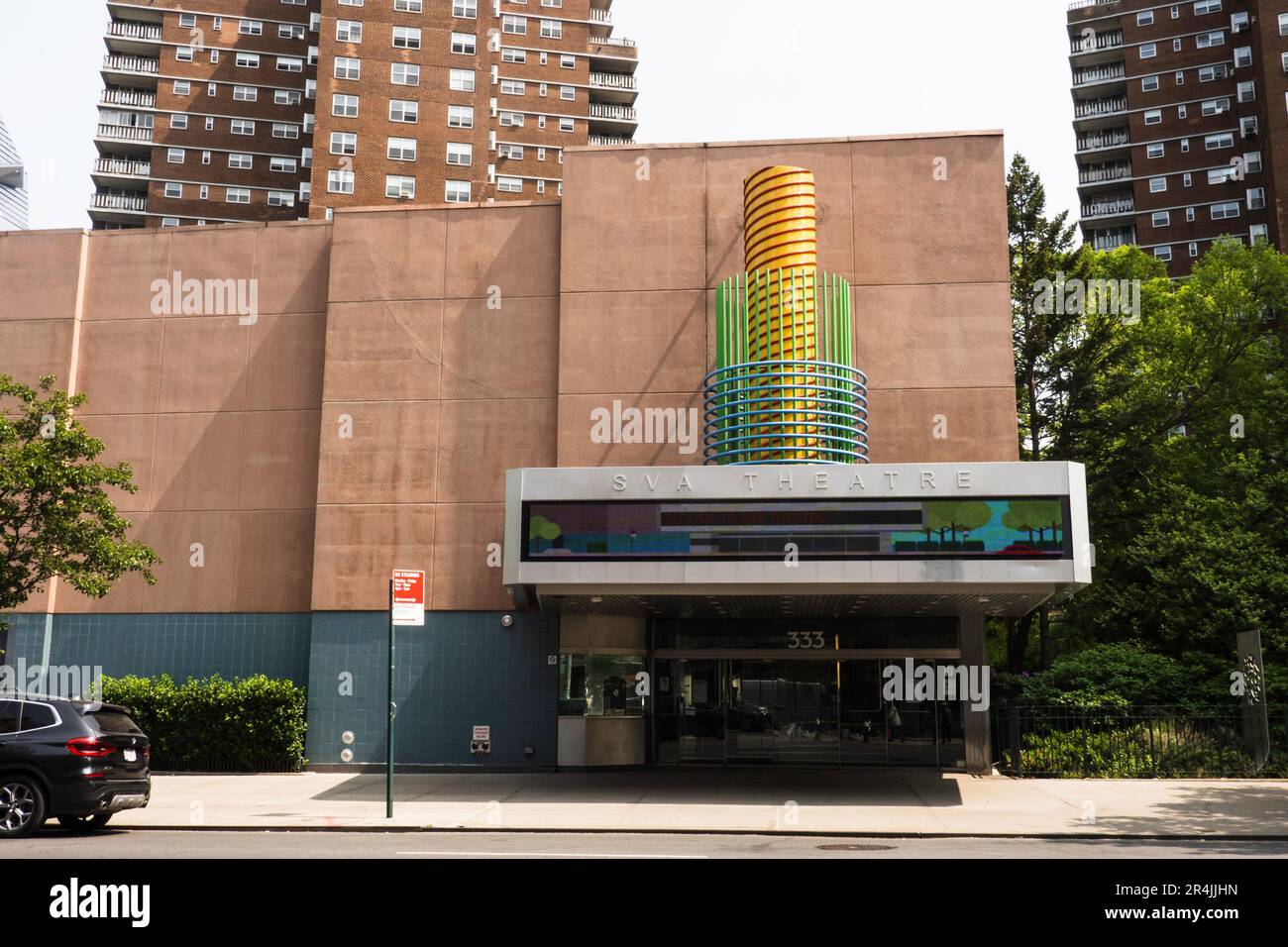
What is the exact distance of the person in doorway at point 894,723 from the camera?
78.4ft

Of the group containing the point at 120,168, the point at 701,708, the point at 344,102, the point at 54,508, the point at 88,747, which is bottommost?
the point at 701,708

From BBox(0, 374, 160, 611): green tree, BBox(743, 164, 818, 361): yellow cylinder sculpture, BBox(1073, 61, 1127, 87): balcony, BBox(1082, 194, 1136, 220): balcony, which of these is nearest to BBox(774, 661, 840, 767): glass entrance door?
BBox(743, 164, 818, 361): yellow cylinder sculpture

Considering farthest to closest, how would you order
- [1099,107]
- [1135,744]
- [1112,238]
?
[1099,107] → [1112,238] → [1135,744]

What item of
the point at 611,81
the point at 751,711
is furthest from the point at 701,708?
the point at 611,81

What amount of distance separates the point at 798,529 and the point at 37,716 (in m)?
11.1

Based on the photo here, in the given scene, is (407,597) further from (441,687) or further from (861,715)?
(861,715)

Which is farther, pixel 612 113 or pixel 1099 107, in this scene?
pixel 1099 107

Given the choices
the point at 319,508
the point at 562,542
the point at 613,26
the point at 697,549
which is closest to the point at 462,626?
the point at 319,508

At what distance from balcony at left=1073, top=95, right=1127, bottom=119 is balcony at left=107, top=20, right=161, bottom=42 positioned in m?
67.8

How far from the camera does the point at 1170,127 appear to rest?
82.3 m

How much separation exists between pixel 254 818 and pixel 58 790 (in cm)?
325

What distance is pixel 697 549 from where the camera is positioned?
18391 mm

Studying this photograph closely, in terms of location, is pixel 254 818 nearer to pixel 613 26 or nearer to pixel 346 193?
pixel 346 193

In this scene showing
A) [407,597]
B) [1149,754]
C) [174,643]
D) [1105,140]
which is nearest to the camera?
[407,597]
